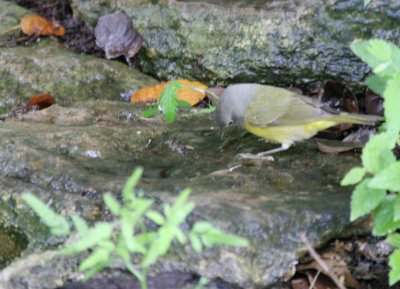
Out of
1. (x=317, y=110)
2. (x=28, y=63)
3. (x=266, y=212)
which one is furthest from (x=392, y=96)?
(x=28, y=63)

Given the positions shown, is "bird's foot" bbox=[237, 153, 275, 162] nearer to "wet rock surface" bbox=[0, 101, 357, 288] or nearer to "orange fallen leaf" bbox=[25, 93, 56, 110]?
"wet rock surface" bbox=[0, 101, 357, 288]

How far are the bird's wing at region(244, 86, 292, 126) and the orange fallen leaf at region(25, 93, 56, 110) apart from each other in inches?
66.3

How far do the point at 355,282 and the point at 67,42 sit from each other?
165 inches

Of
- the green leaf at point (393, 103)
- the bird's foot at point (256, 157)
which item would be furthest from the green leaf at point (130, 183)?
the bird's foot at point (256, 157)

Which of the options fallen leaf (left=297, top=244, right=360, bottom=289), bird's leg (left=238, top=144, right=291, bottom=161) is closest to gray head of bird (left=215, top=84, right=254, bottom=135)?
bird's leg (left=238, top=144, right=291, bottom=161)

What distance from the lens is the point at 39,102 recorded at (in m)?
5.44

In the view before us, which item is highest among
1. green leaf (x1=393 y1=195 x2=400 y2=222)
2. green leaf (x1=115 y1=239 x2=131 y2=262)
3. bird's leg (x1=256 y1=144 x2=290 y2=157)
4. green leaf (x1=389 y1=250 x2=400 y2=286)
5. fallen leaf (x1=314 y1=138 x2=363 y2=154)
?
green leaf (x1=115 y1=239 x2=131 y2=262)

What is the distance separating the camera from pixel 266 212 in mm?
3289

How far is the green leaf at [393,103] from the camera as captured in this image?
124 inches

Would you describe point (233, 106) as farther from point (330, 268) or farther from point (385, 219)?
point (385, 219)

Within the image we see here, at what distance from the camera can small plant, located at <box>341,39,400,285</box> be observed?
2.96 metres

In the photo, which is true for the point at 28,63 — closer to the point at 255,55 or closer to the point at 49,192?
the point at 255,55

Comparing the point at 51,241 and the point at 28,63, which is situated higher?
the point at 51,241

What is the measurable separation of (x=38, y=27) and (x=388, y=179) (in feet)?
15.3
